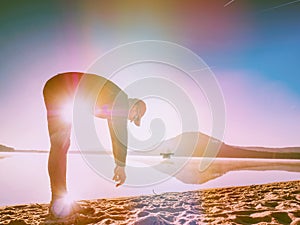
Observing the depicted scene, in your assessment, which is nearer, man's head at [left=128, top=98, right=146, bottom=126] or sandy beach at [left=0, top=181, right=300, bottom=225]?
sandy beach at [left=0, top=181, right=300, bottom=225]

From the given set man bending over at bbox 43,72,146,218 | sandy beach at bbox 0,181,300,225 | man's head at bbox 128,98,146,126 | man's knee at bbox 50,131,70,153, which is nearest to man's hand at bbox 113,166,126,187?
man bending over at bbox 43,72,146,218

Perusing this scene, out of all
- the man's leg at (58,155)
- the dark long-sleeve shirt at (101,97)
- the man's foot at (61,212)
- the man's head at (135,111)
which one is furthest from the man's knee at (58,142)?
the man's head at (135,111)

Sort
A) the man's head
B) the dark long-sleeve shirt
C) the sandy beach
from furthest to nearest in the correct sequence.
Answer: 1. the man's head
2. the dark long-sleeve shirt
3. the sandy beach

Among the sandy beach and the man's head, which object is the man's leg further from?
the man's head

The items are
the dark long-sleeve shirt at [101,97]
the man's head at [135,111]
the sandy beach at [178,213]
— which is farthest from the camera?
the man's head at [135,111]

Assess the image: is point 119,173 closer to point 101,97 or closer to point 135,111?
point 135,111

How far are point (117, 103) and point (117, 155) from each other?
0.70 m

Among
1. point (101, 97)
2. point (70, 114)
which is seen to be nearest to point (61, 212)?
point (70, 114)

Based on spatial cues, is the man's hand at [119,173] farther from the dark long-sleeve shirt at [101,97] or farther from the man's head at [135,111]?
the man's head at [135,111]

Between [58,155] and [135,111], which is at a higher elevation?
[135,111]

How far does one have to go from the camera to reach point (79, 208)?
349 centimetres

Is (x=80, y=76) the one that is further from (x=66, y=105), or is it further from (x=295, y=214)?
(x=295, y=214)

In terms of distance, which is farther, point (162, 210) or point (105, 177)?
point (105, 177)

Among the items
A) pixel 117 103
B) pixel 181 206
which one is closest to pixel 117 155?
pixel 117 103
